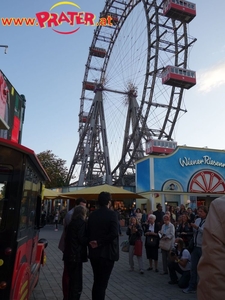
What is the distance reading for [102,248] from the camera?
11.9ft

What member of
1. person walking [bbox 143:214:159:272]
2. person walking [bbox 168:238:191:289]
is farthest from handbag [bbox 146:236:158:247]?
person walking [bbox 168:238:191:289]

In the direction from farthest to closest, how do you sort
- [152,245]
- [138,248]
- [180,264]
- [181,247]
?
[152,245] → [138,248] → [181,247] → [180,264]

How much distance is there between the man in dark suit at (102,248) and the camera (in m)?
3.58

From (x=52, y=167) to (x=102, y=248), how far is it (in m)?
33.6

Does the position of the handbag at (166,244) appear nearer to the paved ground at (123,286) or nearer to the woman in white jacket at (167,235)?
the woman in white jacket at (167,235)

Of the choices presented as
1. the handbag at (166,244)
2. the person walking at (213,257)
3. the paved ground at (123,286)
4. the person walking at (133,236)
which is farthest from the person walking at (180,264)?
the person walking at (213,257)

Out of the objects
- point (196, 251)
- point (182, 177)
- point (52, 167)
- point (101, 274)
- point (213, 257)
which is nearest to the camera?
point (213, 257)

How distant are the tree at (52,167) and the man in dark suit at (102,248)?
3198 cm

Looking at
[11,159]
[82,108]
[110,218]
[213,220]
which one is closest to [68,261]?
[110,218]

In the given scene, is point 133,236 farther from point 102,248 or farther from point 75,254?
point 102,248

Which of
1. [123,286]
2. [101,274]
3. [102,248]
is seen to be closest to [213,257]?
[102,248]

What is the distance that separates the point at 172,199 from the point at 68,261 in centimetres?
1696

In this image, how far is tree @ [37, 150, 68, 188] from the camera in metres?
35.6

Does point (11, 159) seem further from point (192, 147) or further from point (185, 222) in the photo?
point (192, 147)
